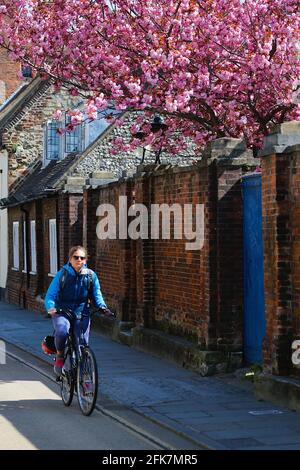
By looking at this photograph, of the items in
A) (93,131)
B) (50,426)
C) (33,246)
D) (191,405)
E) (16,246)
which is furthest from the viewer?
(16,246)

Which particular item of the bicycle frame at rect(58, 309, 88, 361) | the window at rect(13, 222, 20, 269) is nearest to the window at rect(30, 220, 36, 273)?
the window at rect(13, 222, 20, 269)

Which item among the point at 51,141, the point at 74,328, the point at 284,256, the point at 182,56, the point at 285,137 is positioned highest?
the point at 51,141

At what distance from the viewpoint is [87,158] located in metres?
24.9

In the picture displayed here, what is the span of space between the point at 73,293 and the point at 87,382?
1191 millimetres

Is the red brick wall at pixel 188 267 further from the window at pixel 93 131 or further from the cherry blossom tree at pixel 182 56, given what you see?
the window at pixel 93 131

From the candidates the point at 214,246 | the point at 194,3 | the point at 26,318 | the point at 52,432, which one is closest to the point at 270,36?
the point at 194,3

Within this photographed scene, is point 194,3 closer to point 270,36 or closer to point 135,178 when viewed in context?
point 270,36

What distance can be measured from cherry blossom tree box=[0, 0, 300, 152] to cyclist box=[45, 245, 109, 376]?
16.0 feet

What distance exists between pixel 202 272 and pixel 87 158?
12.8 meters

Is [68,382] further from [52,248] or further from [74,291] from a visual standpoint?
[52,248]

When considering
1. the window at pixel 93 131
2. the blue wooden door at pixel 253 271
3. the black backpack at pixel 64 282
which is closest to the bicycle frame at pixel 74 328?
the black backpack at pixel 64 282

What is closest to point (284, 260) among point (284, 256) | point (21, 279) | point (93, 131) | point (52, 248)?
point (284, 256)

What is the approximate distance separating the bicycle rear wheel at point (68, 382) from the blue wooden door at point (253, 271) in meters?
2.83

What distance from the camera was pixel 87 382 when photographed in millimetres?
9789
